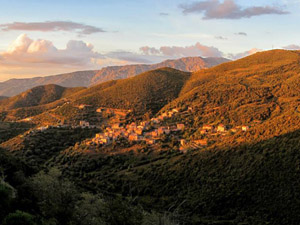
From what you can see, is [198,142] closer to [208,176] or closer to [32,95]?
[208,176]

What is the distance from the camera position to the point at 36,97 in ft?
582

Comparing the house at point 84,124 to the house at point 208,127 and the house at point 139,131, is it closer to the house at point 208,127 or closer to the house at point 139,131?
the house at point 139,131

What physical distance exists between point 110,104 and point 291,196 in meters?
80.3

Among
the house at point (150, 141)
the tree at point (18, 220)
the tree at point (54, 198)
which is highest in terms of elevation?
the tree at point (18, 220)

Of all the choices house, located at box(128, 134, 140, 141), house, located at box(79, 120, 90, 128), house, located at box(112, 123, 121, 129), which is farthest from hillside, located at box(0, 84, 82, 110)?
house, located at box(128, 134, 140, 141)

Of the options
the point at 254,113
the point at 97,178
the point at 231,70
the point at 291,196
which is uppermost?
the point at 231,70

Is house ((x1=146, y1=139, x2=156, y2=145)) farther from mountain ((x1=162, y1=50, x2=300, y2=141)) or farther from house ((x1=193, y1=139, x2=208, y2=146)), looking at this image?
mountain ((x1=162, y1=50, x2=300, y2=141))

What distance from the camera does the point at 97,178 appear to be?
48.2 m

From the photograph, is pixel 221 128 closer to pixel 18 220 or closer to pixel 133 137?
pixel 133 137

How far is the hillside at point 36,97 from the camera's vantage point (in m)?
163

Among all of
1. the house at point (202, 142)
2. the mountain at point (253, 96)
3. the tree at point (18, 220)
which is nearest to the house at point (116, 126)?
the mountain at point (253, 96)

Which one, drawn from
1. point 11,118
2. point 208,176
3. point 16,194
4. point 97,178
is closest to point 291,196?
point 208,176

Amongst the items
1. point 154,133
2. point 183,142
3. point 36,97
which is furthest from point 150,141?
point 36,97

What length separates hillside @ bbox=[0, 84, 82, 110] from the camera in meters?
163
